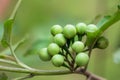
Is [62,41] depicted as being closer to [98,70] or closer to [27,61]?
[27,61]

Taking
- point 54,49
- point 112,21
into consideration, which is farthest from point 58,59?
point 112,21

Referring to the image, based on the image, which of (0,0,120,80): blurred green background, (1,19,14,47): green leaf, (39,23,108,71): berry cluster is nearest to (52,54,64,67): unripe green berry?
(39,23,108,71): berry cluster

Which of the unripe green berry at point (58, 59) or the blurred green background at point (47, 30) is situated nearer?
the unripe green berry at point (58, 59)

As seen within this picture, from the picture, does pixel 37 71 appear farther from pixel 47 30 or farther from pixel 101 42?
pixel 47 30

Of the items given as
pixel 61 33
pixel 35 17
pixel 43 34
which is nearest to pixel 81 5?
pixel 35 17

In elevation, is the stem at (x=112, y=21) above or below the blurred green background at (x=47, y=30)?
above

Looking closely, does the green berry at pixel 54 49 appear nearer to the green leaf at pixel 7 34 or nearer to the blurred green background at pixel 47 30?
the green leaf at pixel 7 34

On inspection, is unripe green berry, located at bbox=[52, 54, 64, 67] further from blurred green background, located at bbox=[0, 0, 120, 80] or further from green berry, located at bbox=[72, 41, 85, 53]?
blurred green background, located at bbox=[0, 0, 120, 80]

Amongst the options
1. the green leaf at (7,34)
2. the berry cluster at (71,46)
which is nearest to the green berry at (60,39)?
the berry cluster at (71,46)
